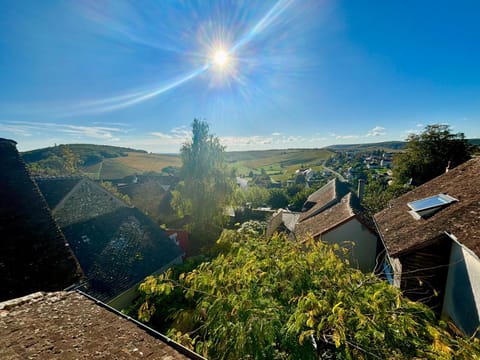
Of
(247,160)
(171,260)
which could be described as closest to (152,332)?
(171,260)

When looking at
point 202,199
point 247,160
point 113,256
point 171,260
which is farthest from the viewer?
point 247,160

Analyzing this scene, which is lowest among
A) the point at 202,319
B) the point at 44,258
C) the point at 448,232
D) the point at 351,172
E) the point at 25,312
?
the point at 351,172

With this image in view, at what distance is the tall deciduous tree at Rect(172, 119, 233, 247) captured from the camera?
18953 millimetres

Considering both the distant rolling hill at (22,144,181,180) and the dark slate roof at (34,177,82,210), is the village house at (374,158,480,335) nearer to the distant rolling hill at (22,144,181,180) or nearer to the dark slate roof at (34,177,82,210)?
the dark slate roof at (34,177,82,210)

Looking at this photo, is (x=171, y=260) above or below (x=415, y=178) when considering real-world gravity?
below

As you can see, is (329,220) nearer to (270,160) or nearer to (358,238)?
(358,238)

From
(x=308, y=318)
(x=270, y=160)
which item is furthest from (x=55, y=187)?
(x=270, y=160)

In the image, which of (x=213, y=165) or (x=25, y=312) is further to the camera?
(x=213, y=165)

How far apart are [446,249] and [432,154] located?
22462 millimetres

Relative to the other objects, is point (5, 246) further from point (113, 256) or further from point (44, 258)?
point (113, 256)

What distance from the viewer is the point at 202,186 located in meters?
19.0

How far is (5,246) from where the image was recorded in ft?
13.5

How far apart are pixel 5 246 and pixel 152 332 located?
162 inches

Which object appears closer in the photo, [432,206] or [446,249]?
[446,249]
